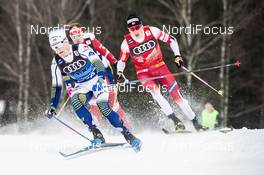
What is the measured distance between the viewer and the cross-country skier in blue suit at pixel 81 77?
30.7 ft

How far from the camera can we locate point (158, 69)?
35.8ft

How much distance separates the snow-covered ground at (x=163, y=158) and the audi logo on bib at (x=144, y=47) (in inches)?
59.8

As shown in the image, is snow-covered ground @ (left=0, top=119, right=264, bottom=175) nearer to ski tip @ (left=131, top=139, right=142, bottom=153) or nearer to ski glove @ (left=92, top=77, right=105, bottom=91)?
ski tip @ (left=131, top=139, right=142, bottom=153)

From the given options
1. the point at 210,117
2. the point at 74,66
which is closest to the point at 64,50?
the point at 74,66

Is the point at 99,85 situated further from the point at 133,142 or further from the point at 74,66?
the point at 133,142

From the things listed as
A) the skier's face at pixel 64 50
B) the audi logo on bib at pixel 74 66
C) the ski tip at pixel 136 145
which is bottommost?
the ski tip at pixel 136 145

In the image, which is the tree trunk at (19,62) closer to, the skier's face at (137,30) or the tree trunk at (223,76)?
the tree trunk at (223,76)

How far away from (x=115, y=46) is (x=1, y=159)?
11679 mm

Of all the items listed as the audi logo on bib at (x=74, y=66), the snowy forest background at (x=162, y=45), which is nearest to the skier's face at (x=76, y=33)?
the audi logo on bib at (x=74, y=66)

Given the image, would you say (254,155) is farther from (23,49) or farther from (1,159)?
(23,49)

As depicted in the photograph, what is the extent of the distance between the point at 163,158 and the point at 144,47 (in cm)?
265

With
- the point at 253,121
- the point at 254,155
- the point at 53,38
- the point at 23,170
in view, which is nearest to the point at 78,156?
the point at 23,170

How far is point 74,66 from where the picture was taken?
9.48m

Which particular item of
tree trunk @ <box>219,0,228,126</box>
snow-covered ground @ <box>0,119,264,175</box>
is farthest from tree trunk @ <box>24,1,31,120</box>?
snow-covered ground @ <box>0,119,264,175</box>
